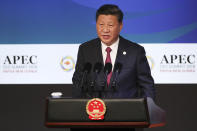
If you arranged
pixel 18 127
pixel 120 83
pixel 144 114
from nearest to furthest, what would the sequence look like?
pixel 144 114, pixel 120 83, pixel 18 127

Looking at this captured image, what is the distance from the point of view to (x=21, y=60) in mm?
3914

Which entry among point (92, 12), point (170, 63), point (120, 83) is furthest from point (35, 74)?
point (120, 83)

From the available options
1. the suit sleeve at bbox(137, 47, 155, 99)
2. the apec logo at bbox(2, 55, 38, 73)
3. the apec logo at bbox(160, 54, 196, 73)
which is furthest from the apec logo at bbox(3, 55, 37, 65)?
the suit sleeve at bbox(137, 47, 155, 99)

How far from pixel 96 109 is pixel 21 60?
2.17 metres

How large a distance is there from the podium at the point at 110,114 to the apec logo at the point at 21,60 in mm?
1962

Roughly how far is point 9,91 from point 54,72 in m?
0.54

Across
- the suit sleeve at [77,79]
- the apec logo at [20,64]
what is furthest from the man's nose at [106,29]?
the apec logo at [20,64]

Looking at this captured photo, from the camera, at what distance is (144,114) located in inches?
74.6

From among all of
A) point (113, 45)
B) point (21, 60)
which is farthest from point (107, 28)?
point (21, 60)

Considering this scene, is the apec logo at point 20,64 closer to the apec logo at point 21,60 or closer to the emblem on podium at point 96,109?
the apec logo at point 21,60

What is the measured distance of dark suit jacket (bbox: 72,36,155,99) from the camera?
89.8 inches

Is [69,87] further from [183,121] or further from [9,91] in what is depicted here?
[183,121]

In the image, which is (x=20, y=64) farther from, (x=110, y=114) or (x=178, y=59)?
(x=110, y=114)

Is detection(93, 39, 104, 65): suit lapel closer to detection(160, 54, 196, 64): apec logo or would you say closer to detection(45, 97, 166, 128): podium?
detection(45, 97, 166, 128): podium
